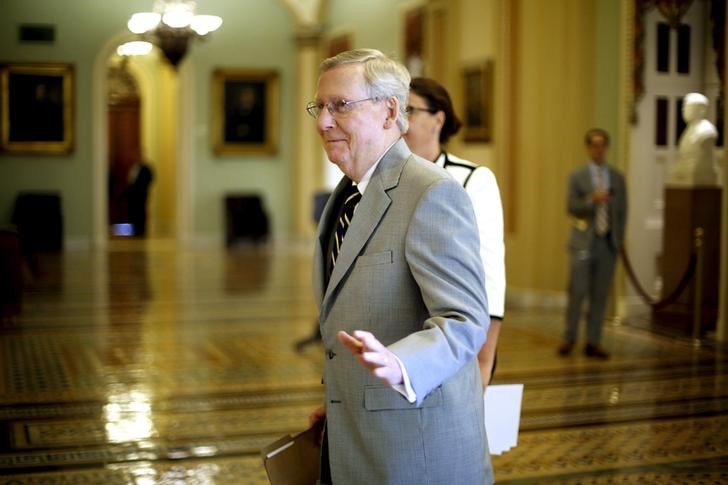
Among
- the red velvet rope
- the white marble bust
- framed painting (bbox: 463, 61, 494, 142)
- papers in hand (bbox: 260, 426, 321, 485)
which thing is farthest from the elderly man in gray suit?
framed painting (bbox: 463, 61, 494, 142)

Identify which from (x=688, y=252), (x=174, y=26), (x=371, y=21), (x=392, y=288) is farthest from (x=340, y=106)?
(x=371, y=21)

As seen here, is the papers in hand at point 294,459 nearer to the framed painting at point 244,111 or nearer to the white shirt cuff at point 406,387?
the white shirt cuff at point 406,387

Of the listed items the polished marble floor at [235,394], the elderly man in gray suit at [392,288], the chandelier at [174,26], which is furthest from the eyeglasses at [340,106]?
the chandelier at [174,26]

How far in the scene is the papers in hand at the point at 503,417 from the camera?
11.8ft

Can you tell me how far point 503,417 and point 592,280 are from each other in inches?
227

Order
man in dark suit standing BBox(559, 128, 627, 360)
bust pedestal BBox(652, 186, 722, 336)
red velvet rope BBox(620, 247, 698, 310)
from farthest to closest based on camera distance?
bust pedestal BBox(652, 186, 722, 336), red velvet rope BBox(620, 247, 698, 310), man in dark suit standing BBox(559, 128, 627, 360)

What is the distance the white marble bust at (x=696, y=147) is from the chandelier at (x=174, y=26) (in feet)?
26.3

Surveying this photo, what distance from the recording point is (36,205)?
19625 mm

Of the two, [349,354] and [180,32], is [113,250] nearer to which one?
[180,32]

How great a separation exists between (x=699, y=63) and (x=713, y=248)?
1759 mm

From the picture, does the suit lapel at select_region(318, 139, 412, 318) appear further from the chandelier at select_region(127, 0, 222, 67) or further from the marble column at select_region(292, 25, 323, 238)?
the marble column at select_region(292, 25, 323, 238)

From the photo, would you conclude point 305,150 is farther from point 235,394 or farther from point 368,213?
point 368,213

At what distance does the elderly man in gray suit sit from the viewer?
94.1 inches

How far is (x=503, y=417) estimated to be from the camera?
3.65 m
